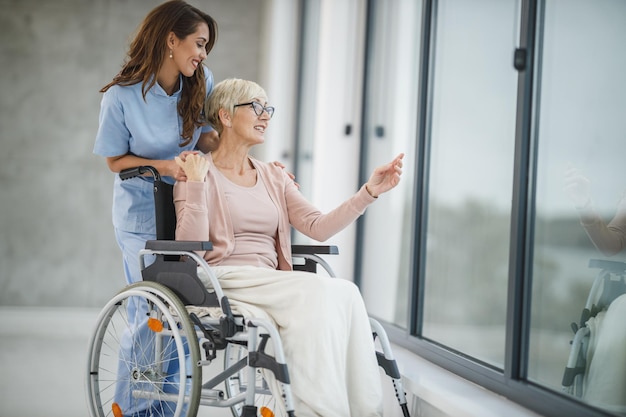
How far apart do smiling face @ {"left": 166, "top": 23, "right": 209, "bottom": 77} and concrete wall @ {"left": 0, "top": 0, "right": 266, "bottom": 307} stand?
3392mm

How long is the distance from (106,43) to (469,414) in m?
4.47

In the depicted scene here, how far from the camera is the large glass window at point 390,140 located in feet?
11.2

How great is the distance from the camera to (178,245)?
198 centimetres

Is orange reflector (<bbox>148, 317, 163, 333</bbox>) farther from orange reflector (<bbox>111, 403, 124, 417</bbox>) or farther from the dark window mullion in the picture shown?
the dark window mullion

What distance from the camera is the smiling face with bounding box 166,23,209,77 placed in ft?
7.79

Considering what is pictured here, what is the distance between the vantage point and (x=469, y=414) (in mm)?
2029

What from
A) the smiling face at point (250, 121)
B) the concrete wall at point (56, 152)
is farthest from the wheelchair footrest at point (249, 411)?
the concrete wall at point (56, 152)

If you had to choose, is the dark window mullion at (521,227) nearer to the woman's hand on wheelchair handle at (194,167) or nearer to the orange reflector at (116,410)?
the woman's hand on wheelchair handle at (194,167)

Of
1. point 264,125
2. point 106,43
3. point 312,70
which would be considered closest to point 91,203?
point 106,43

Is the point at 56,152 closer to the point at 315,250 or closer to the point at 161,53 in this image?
the point at 161,53

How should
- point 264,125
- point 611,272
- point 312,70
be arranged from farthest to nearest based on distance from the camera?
point 312,70, point 264,125, point 611,272

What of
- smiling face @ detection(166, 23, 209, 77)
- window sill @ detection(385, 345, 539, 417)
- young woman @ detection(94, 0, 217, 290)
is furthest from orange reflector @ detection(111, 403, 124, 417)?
smiling face @ detection(166, 23, 209, 77)

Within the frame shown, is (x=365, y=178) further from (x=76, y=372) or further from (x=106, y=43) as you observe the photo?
(x=106, y=43)

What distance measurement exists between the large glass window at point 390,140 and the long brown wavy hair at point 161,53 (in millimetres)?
1118
